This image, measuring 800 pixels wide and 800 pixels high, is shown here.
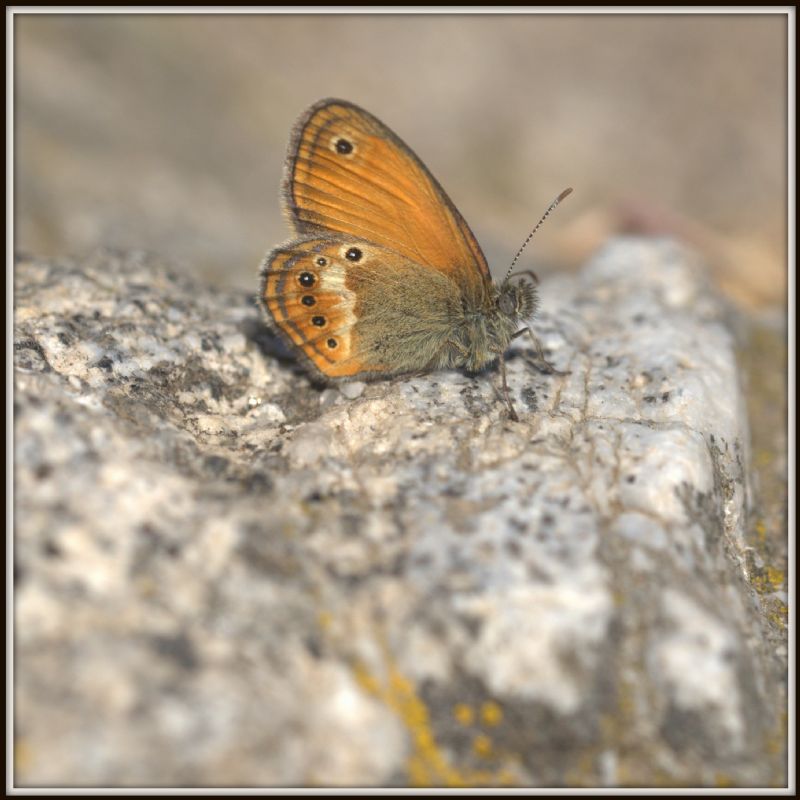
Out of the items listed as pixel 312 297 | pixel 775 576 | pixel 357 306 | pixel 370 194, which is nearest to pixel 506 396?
pixel 357 306

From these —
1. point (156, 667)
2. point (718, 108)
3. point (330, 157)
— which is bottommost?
point (156, 667)

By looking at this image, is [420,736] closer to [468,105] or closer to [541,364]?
[541,364]

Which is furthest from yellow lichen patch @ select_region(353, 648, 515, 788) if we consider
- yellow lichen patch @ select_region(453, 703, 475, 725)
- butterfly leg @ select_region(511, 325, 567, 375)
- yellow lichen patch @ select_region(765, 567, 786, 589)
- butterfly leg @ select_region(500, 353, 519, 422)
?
butterfly leg @ select_region(511, 325, 567, 375)

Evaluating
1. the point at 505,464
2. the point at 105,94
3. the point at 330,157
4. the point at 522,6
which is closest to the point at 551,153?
the point at 522,6

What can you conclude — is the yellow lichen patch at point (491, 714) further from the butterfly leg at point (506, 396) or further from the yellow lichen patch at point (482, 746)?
the butterfly leg at point (506, 396)

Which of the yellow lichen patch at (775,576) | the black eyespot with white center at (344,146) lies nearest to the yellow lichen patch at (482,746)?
the yellow lichen patch at (775,576)

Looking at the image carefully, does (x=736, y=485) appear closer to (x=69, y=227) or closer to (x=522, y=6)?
(x=69, y=227)
